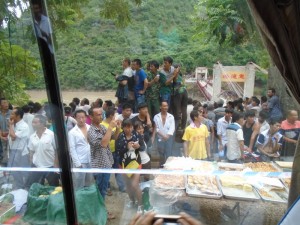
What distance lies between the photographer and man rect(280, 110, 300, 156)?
164 centimetres

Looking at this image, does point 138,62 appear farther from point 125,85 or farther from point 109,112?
point 109,112

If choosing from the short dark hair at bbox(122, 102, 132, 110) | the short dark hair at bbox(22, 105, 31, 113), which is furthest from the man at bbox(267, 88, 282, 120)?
the short dark hair at bbox(22, 105, 31, 113)

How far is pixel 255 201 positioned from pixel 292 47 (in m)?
1.24

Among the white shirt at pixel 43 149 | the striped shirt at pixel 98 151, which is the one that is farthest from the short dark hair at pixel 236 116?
the white shirt at pixel 43 149

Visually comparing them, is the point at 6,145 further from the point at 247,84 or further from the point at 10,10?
the point at 247,84

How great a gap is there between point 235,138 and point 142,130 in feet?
2.22

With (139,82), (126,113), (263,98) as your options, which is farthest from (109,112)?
(263,98)

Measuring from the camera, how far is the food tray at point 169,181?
78.4 inches

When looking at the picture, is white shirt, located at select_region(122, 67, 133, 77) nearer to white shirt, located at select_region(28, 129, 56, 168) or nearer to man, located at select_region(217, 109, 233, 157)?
white shirt, located at select_region(28, 129, 56, 168)

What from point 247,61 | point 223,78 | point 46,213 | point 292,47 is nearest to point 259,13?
point 292,47

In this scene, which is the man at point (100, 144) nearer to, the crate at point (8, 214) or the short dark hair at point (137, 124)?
the short dark hair at point (137, 124)

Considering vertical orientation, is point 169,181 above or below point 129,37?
below

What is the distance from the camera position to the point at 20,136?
1.88 metres

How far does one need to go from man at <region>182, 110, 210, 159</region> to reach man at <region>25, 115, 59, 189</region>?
2.97ft
